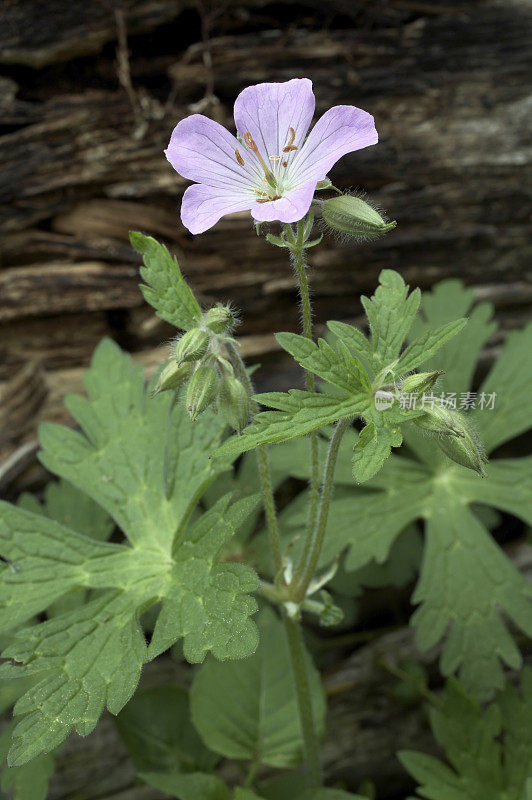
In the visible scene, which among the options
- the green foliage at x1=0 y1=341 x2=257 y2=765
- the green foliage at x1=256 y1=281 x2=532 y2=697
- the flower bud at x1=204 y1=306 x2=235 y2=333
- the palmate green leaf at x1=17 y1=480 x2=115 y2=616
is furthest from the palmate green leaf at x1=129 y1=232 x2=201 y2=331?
the palmate green leaf at x1=17 y1=480 x2=115 y2=616

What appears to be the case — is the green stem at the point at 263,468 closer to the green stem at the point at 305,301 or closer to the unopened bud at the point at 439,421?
the green stem at the point at 305,301

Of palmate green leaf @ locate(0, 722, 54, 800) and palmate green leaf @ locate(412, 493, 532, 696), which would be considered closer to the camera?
palmate green leaf @ locate(0, 722, 54, 800)

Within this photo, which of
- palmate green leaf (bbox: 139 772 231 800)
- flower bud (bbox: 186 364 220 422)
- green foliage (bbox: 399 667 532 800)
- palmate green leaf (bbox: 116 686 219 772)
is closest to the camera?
flower bud (bbox: 186 364 220 422)

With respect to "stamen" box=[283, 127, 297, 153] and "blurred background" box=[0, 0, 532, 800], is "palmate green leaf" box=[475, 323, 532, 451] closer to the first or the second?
"blurred background" box=[0, 0, 532, 800]

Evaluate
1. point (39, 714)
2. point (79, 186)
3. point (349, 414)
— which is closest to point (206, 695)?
point (39, 714)

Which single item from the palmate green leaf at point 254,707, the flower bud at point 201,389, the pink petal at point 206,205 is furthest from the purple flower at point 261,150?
the palmate green leaf at point 254,707

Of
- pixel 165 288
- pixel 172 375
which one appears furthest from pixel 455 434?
pixel 165 288
